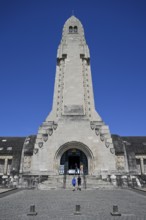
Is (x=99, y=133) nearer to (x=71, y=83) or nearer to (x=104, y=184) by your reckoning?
(x=104, y=184)

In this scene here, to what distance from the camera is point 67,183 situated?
862 inches

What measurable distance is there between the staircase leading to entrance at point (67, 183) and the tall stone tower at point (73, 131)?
5.96 feet

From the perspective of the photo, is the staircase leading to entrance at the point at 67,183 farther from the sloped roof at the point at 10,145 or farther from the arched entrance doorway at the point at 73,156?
the sloped roof at the point at 10,145

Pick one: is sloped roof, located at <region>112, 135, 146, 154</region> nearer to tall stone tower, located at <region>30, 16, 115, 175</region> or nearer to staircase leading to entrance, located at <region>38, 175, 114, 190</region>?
tall stone tower, located at <region>30, 16, 115, 175</region>

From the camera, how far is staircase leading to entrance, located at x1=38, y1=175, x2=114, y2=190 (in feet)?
67.8

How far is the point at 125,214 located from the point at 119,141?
2614 cm

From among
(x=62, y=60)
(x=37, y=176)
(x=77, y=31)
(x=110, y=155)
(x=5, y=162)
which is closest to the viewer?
(x=37, y=176)

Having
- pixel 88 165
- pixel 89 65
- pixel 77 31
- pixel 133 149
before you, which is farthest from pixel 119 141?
pixel 77 31

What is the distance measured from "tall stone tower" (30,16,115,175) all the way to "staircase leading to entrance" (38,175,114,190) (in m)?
1.82

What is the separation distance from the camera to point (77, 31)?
129 ft

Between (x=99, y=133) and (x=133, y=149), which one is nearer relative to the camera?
(x=99, y=133)

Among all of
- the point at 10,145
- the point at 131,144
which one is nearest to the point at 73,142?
the point at 131,144

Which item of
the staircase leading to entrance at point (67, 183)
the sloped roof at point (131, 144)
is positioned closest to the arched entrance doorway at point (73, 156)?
the staircase leading to entrance at point (67, 183)

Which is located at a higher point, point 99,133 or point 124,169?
point 99,133
